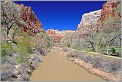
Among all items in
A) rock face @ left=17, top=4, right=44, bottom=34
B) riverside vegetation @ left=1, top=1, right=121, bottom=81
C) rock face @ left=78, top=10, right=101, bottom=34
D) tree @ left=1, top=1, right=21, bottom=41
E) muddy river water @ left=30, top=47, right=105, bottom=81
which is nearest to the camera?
riverside vegetation @ left=1, top=1, right=121, bottom=81

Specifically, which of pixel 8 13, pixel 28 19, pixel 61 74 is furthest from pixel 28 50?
pixel 28 19

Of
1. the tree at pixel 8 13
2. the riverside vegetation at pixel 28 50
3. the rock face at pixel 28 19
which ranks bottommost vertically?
the riverside vegetation at pixel 28 50

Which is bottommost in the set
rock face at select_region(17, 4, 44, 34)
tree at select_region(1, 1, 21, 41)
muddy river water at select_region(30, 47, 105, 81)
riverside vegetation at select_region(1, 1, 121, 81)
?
muddy river water at select_region(30, 47, 105, 81)

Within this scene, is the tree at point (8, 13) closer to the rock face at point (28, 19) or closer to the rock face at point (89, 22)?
the rock face at point (89, 22)

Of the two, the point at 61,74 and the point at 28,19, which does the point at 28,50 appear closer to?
the point at 61,74

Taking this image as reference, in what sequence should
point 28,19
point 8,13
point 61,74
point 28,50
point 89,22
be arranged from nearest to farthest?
point 61,74 → point 8,13 → point 28,50 → point 89,22 → point 28,19

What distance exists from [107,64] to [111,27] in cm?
1324

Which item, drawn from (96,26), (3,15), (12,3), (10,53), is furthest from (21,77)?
Answer: (96,26)

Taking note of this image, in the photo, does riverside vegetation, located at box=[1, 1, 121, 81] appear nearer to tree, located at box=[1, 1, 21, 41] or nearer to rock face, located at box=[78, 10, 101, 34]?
tree, located at box=[1, 1, 21, 41]

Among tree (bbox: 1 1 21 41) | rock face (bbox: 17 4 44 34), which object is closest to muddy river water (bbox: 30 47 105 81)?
tree (bbox: 1 1 21 41)

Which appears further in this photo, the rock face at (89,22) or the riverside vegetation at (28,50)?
the rock face at (89,22)

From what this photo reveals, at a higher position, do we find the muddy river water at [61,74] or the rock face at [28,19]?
the rock face at [28,19]

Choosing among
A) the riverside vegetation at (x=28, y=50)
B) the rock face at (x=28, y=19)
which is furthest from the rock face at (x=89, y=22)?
the rock face at (x=28, y=19)

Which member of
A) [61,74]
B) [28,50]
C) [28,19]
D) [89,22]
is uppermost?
[28,19]
